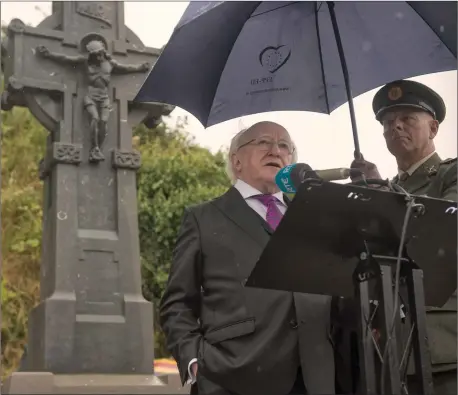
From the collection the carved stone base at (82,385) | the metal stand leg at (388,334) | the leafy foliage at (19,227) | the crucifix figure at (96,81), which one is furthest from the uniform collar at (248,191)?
the leafy foliage at (19,227)

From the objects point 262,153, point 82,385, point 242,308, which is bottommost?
point 82,385

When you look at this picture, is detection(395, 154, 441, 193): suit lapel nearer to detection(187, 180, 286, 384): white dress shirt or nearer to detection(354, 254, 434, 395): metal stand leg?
detection(187, 180, 286, 384): white dress shirt

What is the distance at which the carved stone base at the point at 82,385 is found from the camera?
5.99m

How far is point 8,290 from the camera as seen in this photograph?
1452 centimetres

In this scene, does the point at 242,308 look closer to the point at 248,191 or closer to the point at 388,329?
the point at 248,191

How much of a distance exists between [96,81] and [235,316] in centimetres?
571

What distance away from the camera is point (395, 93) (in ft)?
9.45

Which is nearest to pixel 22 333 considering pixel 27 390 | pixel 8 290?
pixel 8 290

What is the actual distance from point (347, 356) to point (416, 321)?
57 centimetres

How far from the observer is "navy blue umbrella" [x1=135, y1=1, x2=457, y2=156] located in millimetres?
3012

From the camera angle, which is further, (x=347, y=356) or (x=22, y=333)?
(x=22, y=333)

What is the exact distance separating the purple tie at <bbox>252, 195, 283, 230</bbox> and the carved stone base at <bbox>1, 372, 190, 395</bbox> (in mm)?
3880

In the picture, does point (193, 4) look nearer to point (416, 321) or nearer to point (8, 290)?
point (416, 321)

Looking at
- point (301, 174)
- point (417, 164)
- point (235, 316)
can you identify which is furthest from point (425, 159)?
point (235, 316)
